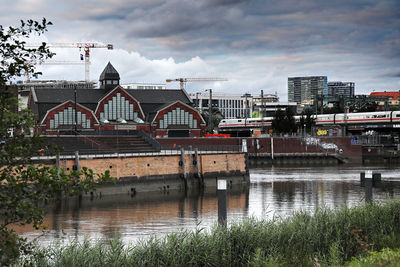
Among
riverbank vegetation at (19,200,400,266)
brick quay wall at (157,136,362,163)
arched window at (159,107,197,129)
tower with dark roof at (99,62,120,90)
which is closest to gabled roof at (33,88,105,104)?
tower with dark roof at (99,62,120,90)

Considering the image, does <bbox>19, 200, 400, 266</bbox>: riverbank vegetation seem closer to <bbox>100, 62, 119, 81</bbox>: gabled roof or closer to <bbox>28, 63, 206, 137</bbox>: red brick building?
<bbox>28, 63, 206, 137</bbox>: red brick building

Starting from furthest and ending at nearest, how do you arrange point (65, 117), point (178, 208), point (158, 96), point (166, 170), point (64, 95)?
1. point (158, 96)
2. point (64, 95)
3. point (65, 117)
4. point (166, 170)
5. point (178, 208)

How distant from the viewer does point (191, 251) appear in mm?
17156

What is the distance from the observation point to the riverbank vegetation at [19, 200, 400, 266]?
52.2 feet

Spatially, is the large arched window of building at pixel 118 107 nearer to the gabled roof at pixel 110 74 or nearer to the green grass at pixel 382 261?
the gabled roof at pixel 110 74

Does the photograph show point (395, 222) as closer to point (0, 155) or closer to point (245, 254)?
point (245, 254)

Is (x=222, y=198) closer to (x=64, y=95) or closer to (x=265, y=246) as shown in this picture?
(x=265, y=246)

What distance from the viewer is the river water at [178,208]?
1421 inches

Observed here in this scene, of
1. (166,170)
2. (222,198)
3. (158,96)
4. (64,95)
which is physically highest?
(158,96)

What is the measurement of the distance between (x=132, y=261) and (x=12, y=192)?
15.6ft

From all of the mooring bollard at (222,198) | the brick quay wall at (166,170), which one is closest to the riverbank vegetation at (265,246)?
the mooring bollard at (222,198)

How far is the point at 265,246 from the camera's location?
59.9ft

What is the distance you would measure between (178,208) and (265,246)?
2945 cm

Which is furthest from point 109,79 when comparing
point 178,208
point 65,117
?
point 178,208
